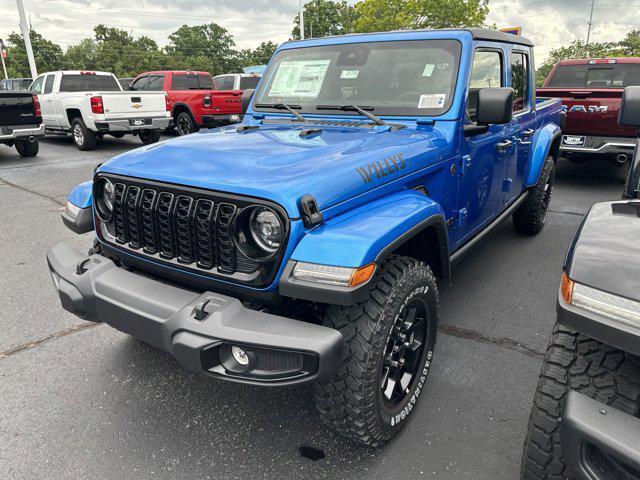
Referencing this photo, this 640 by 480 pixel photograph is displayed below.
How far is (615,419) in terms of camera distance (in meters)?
1.31

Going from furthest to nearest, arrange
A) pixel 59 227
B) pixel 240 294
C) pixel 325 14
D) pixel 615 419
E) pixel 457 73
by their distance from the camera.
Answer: pixel 325 14 → pixel 59 227 → pixel 457 73 → pixel 240 294 → pixel 615 419

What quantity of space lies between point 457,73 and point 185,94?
36.5 ft

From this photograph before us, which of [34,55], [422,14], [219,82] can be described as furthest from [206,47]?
[219,82]

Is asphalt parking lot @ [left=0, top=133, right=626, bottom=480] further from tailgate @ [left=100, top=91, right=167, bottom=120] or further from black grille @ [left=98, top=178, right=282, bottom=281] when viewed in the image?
tailgate @ [left=100, top=91, right=167, bottom=120]

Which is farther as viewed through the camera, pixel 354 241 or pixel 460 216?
pixel 460 216

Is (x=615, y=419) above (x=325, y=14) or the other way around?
the other way around

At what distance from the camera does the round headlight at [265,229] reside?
6.40 feet

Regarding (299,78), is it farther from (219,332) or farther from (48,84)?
(48,84)

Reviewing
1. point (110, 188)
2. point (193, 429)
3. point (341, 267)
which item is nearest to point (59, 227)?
point (110, 188)

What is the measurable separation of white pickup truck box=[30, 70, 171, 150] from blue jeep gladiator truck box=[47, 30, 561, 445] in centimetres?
887

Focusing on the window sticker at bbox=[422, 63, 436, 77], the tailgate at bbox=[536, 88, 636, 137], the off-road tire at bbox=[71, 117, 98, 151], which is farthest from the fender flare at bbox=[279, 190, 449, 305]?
the off-road tire at bbox=[71, 117, 98, 151]

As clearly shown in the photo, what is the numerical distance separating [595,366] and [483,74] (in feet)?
7.80

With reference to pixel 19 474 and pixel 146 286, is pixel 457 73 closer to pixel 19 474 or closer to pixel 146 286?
pixel 146 286

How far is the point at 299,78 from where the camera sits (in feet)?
11.5
